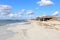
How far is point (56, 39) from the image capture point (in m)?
11.3

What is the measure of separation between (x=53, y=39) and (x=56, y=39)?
28 cm

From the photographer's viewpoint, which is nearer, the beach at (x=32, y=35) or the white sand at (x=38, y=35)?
the white sand at (x=38, y=35)

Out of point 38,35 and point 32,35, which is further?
point 32,35

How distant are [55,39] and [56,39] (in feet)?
0.32

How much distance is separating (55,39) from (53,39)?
180 millimetres

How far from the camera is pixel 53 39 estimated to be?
1127 centimetres

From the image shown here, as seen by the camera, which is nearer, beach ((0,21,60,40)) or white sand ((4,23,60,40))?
white sand ((4,23,60,40))

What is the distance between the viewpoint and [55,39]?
1130 cm
